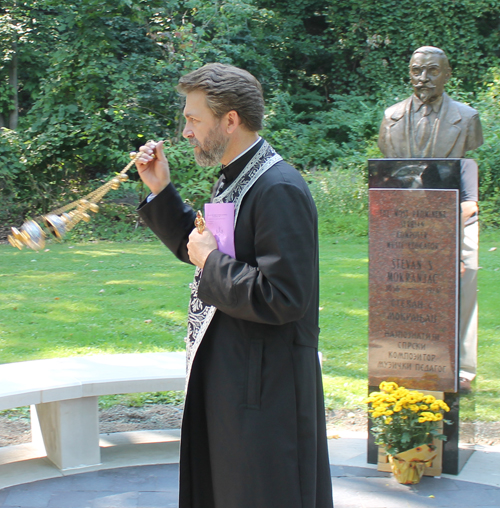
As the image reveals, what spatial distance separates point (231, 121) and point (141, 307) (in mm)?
4982

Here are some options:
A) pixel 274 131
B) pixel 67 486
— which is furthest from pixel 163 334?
pixel 274 131

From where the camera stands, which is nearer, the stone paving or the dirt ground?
the stone paving

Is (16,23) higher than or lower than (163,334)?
higher

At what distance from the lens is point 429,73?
3.96 m

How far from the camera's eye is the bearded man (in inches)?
75.5

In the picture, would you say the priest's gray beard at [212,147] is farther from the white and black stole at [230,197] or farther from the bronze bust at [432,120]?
the bronze bust at [432,120]

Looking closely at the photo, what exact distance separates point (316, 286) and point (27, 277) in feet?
21.7

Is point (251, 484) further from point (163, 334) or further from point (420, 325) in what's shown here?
point (163, 334)

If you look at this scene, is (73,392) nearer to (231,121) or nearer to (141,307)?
(231,121)

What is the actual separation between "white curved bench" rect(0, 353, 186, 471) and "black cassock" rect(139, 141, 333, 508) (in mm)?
1554

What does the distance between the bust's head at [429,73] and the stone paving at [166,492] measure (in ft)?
7.20

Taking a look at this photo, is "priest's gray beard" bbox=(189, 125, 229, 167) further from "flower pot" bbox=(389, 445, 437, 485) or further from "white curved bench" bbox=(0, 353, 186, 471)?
"flower pot" bbox=(389, 445, 437, 485)

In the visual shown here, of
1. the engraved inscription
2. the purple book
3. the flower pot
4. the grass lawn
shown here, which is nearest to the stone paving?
the flower pot

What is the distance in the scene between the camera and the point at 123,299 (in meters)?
7.16
